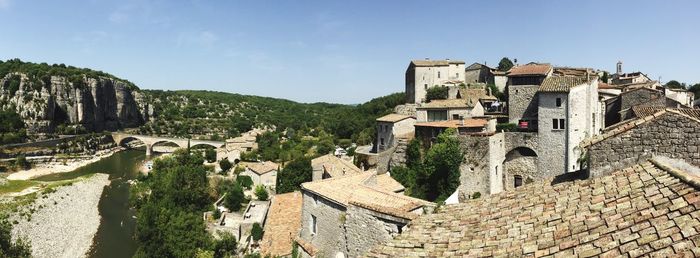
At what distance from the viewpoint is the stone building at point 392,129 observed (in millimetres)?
38938

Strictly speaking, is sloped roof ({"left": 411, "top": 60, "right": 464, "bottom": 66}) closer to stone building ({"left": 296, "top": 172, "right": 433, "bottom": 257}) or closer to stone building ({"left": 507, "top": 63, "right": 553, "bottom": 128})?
stone building ({"left": 507, "top": 63, "right": 553, "bottom": 128})

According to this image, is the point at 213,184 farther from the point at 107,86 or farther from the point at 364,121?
the point at 107,86

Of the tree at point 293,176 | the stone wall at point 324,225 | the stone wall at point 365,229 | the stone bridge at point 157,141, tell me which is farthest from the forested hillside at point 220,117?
the stone wall at point 365,229

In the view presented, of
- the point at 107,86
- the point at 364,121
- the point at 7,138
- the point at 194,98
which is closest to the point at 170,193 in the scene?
the point at 364,121

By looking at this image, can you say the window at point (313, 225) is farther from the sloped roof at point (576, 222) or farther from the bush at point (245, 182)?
the bush at point (245, 182)

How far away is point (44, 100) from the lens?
108 metres

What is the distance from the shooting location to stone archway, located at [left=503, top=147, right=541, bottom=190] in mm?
30859

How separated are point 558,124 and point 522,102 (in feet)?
18.5

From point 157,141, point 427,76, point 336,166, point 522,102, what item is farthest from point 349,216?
point 157,141

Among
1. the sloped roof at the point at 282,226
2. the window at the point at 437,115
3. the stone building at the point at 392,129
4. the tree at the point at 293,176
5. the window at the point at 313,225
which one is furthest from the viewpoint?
the tree at the point at 293,176

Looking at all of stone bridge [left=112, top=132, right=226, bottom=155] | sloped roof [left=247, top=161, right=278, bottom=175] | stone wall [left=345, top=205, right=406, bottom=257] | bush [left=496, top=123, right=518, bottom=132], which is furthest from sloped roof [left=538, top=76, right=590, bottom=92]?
stone bridge [left=112, top=132, right=226, bottom=155]

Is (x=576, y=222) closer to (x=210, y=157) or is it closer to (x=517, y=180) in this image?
(x=517, y=180)

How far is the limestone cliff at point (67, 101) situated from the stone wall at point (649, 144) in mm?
122652

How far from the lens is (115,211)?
48.2 m
